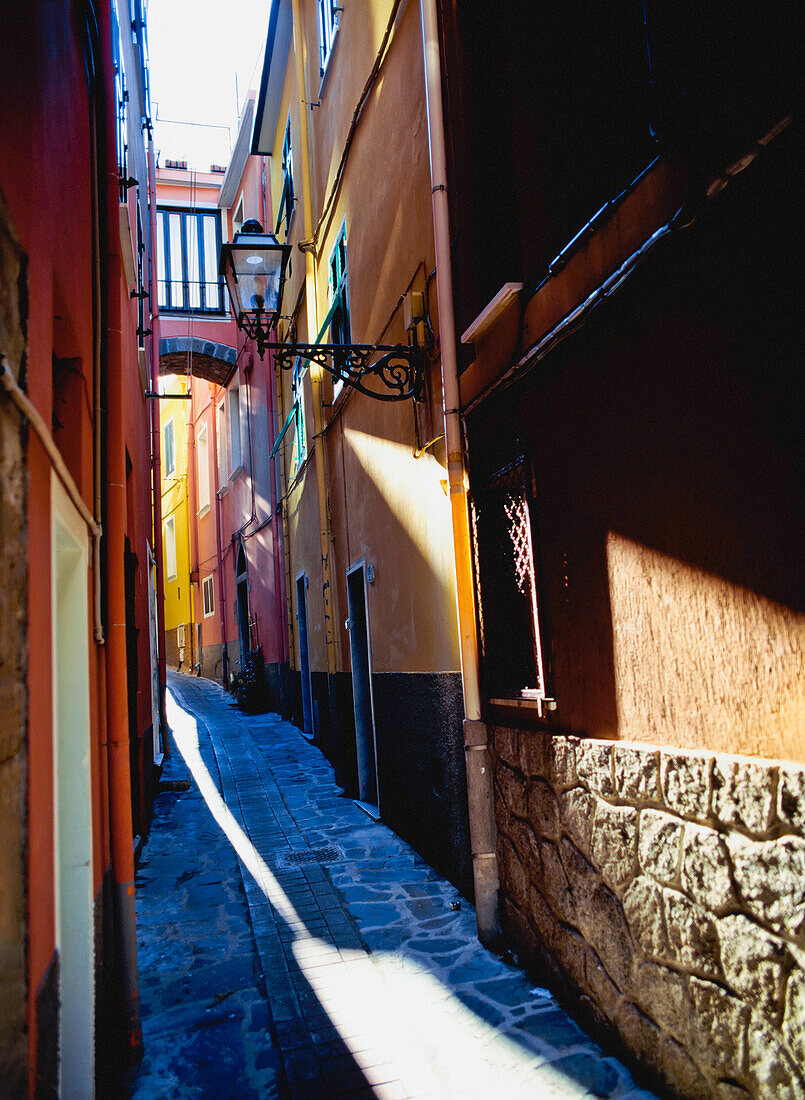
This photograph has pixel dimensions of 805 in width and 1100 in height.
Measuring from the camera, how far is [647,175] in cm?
315

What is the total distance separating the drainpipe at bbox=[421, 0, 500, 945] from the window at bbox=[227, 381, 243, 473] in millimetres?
14200

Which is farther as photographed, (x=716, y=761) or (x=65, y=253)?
(x=65, y=253)

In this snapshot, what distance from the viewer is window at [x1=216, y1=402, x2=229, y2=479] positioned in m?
21.4

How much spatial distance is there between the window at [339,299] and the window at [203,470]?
1498 cm

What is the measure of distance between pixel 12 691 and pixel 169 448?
103ft

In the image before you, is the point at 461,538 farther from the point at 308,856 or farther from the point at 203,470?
the point at 203,470

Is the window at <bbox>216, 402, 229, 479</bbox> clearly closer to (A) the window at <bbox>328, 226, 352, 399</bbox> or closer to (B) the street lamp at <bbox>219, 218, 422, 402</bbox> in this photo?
(A) the window at <bbox>328, 226, 352, 399</bbox>

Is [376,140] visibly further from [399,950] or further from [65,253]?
[399,950]

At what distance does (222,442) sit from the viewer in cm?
2188

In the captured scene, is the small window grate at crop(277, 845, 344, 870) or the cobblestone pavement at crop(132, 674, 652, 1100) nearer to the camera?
the cobblestone pavement at crop(132, 674, 652, 1100)

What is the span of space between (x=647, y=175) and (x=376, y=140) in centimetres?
496

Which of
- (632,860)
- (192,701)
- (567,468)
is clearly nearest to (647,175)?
(567,468)

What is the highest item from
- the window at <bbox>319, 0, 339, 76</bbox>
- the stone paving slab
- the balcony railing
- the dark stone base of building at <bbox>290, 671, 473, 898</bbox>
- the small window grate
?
the balcony railing

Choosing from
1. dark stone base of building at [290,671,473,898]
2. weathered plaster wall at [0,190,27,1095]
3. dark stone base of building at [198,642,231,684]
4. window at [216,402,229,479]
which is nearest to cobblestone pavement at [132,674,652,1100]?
dark stone base of building at [290,671,473,898]
